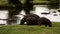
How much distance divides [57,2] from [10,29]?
14032 millimetres

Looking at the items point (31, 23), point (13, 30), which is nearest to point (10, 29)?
point (13, 30)

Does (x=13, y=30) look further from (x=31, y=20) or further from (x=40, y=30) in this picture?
(x=31, y=20)

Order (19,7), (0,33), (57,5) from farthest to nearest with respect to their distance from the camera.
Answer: (57,5) → (19,7) → (0,33)

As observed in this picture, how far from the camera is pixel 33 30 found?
659cm

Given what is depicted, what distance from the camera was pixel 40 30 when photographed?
256 inches

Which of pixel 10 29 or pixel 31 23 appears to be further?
pixel 31 23

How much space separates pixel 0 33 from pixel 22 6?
12518 millimetres

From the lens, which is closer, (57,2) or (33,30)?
(33,30)

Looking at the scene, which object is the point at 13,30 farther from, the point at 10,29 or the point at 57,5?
the point at 57,5

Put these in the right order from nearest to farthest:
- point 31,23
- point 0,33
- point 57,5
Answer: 1. point 0,33
2. point 31,23
3. point 57,5

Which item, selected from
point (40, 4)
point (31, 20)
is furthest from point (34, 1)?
point (31, 20)

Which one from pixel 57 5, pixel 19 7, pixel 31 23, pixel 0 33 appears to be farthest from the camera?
pixel 57 5

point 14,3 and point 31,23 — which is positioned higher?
point 14,3

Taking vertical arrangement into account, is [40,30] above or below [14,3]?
below
